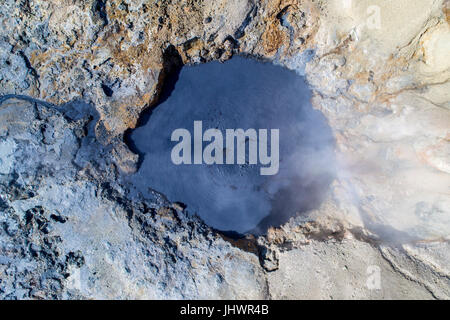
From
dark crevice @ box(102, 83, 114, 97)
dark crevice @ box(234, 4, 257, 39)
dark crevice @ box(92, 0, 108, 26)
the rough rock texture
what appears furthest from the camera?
dark crevice @ box(102, 83, 114, 97)

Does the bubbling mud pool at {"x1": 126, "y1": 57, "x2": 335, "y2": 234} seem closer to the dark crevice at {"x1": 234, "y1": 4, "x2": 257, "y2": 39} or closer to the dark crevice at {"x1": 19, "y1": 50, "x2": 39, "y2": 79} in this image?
the dark crevice at {"x1": 234, "y1": 4, "x2": 257, "y2": 39}

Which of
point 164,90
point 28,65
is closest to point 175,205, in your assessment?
point 164,90

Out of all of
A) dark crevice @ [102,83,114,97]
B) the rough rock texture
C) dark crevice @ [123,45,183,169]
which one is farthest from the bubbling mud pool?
dark crevice @ [102,83,114,97]

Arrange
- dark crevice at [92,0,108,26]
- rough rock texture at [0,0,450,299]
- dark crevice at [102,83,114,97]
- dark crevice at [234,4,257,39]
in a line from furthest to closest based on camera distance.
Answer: dark crevice at [102,83,114,97], dark crevice at [234,4,257,39], dark crevice at [92,0,108,26], rough rock texture at [0,0,450,299]

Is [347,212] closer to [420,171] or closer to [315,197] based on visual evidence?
[315,197]

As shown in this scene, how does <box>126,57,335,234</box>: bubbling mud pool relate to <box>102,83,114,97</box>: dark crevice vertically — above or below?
below

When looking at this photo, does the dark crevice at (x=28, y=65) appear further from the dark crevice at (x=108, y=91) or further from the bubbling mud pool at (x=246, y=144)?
the bubbling mud pool at (x=246, y=144)

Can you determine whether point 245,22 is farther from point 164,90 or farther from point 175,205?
point 175,205
